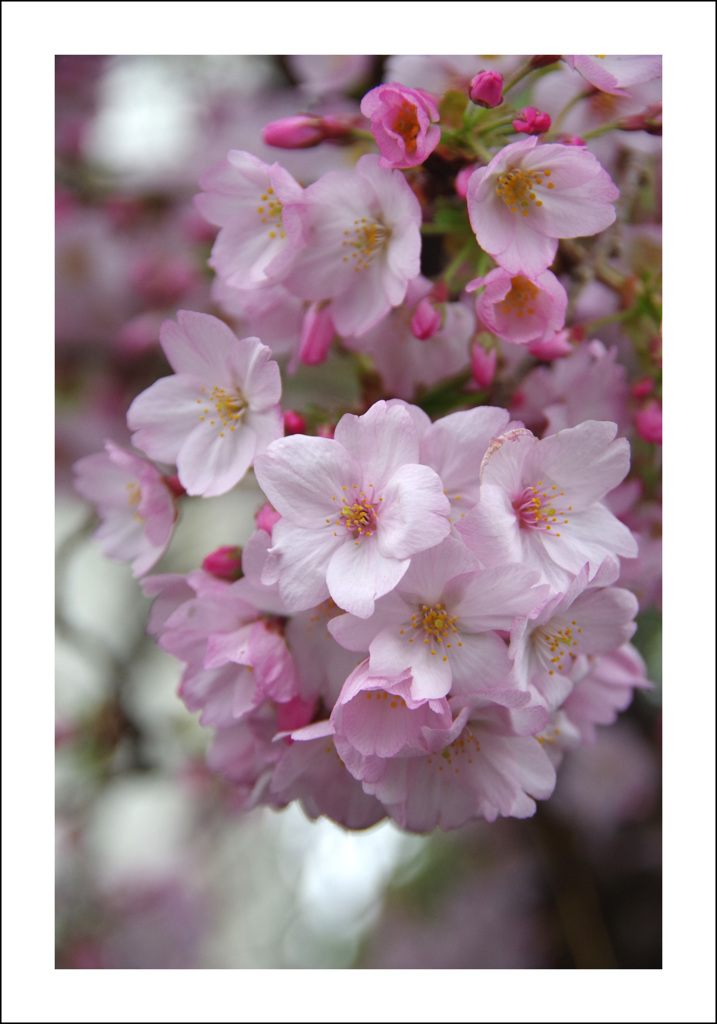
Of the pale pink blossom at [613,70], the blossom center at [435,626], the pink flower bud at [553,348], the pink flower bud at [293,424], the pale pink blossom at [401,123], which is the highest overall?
the pale pink blossom at [613,70]

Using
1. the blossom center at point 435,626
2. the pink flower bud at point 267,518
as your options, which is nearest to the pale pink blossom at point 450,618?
the blossom center at point 435,626

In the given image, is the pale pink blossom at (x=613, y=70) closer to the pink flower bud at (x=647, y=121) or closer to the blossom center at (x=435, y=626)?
the pink flower bud at (x=647, y=121)

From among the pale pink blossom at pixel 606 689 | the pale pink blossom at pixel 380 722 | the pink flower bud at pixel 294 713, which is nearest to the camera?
the pale pink blossom at pixel 380 722

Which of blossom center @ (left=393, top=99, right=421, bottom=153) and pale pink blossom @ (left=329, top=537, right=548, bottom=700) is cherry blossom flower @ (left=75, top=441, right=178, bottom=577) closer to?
pale pink blossom @ (left=329, top=537, right=548, bottom=700)

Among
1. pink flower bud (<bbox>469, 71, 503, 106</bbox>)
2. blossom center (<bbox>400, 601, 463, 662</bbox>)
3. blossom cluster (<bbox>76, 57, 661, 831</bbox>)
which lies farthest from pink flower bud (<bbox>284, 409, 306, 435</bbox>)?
pink flower bud (<bbox>469, 71, 503, 106</bbox>)

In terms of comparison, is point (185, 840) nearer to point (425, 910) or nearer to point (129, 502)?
point (425, 910)

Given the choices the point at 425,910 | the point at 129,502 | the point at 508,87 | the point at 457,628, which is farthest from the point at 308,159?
the point at 425,910
